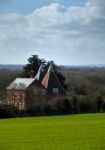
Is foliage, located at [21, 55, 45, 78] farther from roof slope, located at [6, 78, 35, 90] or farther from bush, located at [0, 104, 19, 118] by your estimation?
bush, located at [0, 104, 19, 118]

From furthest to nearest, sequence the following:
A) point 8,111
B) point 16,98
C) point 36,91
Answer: point 16,98 < point 36,91 < point 8,111

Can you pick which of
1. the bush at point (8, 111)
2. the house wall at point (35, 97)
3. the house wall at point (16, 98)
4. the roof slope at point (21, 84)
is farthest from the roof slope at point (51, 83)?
the bush at point (8, 111)

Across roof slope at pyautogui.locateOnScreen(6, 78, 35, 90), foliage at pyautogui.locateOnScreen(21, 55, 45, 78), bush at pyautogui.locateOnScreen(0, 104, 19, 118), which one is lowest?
bush at pyautogui.locateOnScreen(0, 104, 19, 118)

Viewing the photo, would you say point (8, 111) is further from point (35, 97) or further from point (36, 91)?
point (36, 91)

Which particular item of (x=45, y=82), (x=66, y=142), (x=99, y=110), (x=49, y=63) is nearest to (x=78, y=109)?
(x=99, y=110)

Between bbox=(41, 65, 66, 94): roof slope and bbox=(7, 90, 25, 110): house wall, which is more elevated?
bbox=(41, 65, 66, 94): roof slope

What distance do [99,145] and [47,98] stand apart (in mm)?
68916

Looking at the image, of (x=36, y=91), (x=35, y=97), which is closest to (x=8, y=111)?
(x=35, y=97)

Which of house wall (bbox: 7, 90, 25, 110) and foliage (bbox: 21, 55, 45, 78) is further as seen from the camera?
foliage (bbox: 21, 55, 45, 78)

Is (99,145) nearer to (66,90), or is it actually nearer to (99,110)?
(99,110)

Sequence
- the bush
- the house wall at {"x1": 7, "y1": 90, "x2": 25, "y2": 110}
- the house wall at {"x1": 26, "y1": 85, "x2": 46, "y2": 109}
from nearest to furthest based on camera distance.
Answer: the bush < the house wall at {"x1": 26, "y1": 85, "x2": 46, "y2": 109} < the house wall at {"x1": 7, "y1": 90, "x2": 25, "y2": 110}

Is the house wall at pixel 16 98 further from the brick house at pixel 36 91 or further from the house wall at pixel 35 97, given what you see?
the house wall at pixel 35 97

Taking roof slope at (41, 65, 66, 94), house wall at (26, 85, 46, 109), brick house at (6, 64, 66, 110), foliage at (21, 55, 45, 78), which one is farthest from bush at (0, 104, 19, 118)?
foliage at (21, 55, 45, 78)

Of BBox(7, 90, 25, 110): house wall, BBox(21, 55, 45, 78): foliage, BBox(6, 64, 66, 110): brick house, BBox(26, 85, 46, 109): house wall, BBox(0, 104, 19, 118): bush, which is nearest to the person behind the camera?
BBox(0, 104, 19, 118): bush
